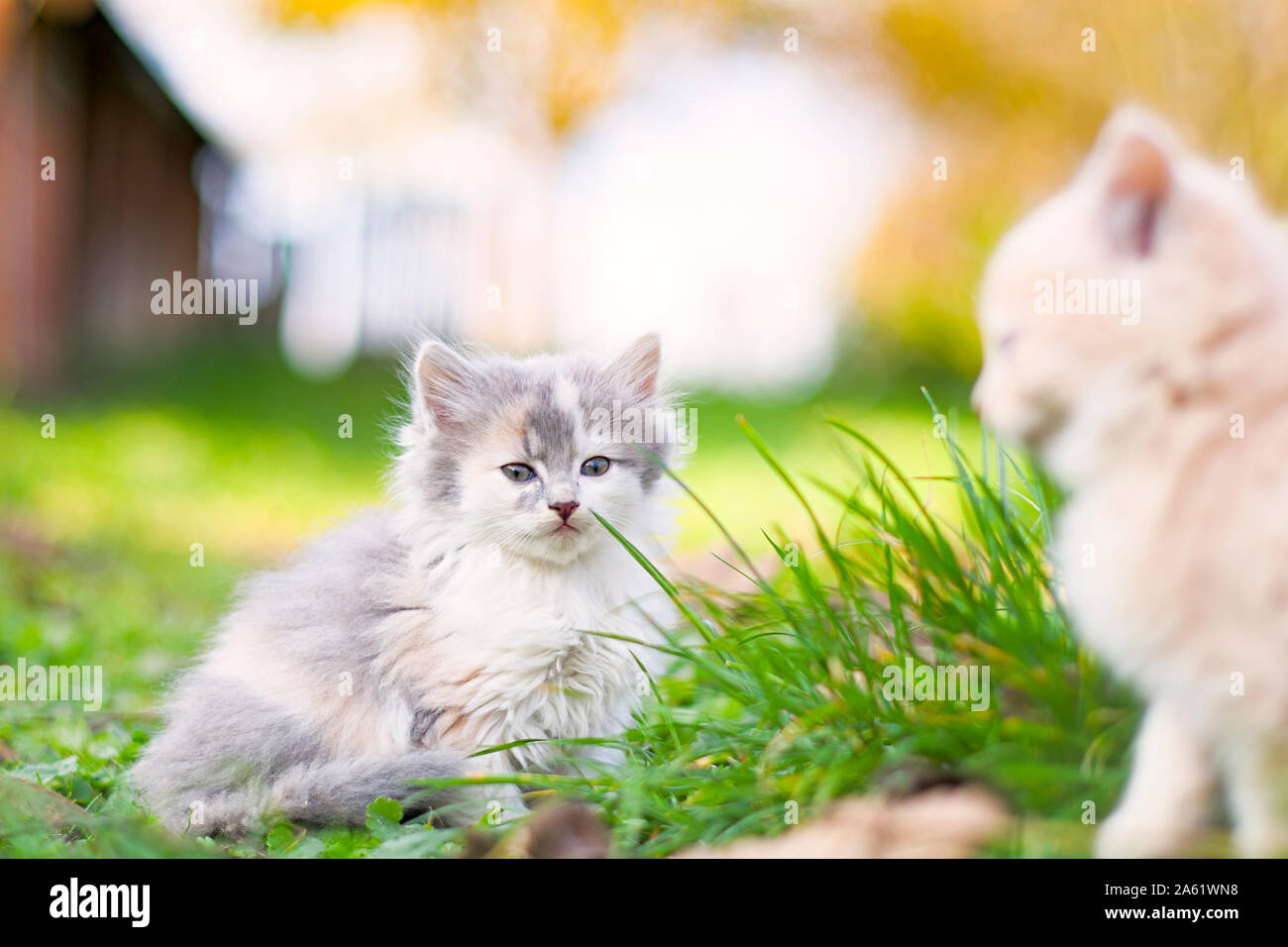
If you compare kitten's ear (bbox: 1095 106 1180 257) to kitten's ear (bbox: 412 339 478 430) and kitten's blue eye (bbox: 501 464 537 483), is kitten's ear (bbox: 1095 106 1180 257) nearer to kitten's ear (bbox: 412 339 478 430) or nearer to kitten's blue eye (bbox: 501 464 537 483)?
kitten's blue eye (bbox: 501 464 537 483)

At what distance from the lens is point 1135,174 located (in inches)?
50.4

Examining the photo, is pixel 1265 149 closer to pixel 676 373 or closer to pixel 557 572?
pixel 676 373

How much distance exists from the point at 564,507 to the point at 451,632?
0.35 meters

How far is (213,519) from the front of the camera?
5336 mm

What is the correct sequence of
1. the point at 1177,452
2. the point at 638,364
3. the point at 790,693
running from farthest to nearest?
the point at 638,364, the point at 790,693, the point at 1177,452

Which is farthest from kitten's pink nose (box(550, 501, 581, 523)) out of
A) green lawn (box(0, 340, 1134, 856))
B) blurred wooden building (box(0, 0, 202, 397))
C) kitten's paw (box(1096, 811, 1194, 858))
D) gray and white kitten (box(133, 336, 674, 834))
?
blurred wooden building (box(0, 0, 202, 397))

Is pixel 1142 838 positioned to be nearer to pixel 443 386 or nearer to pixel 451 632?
pixel 451 632

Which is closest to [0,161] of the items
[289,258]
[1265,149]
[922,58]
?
[289,258]

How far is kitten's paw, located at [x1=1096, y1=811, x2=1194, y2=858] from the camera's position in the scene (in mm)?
1331

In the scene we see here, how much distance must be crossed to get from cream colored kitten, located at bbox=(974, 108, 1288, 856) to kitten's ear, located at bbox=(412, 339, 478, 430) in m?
1.22

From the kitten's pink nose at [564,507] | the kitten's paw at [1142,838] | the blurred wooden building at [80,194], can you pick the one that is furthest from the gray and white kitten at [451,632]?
the blurred wooden building at [80,194]

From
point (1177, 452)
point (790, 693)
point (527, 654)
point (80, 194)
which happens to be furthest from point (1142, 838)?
point (80, 194)

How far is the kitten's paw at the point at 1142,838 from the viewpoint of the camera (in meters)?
1.33

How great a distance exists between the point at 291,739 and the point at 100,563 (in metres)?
2.95
